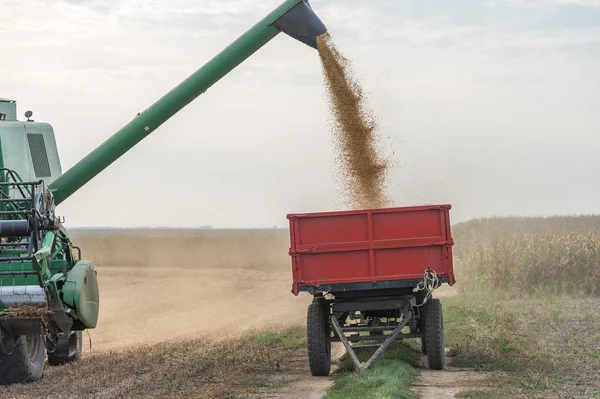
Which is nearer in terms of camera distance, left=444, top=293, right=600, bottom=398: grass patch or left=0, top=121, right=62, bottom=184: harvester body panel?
left=444, top=293, right=600, bottom=398: grass patch

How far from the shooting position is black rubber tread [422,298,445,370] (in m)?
13.4

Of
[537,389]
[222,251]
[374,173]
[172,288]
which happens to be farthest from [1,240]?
[222,251]

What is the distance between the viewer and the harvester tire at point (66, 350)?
15477 millimetres

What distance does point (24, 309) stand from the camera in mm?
11984

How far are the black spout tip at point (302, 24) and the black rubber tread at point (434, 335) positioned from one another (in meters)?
4.43

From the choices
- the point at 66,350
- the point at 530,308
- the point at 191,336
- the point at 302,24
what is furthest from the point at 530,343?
the point at 66,350

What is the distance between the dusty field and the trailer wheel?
599 cm

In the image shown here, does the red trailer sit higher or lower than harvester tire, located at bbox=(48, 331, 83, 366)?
higher

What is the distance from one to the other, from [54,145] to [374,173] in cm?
470

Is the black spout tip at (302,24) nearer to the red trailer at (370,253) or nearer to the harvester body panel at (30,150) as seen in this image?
the red trailer at (370,253)

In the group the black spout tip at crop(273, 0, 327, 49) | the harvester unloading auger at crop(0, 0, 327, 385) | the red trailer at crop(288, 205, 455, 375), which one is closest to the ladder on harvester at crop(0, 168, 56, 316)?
the harvester unloading auger at crop(0, 0, 327, 385)

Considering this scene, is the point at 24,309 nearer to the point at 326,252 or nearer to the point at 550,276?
the point at 326,252

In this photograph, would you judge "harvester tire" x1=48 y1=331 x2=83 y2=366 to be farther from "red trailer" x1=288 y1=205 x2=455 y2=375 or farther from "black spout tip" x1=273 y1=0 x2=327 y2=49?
"black spout tip" x1=273 y1=0 x2=327 y2=49

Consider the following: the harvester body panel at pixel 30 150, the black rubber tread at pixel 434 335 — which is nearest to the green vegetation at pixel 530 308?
the black rubber tread at pixel 434 335
